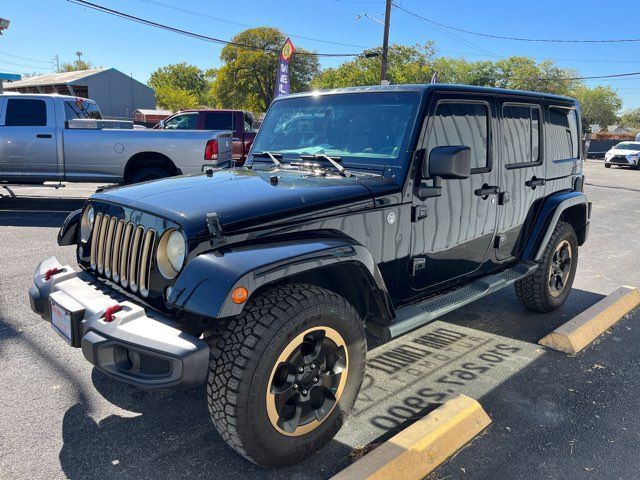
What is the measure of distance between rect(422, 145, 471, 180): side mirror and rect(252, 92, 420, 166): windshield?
8.0 inches

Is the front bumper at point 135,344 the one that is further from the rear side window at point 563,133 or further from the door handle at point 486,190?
the rear side window at point 563,133

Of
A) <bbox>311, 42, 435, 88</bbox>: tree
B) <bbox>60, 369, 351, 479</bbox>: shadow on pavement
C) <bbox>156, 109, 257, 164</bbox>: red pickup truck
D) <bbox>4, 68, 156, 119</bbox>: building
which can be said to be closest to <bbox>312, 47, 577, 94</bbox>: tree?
<bbox>311, 42, 435, 88</bbox>: tree

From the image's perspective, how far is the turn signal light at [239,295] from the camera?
2.15 metres

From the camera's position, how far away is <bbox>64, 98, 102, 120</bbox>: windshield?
943 cm

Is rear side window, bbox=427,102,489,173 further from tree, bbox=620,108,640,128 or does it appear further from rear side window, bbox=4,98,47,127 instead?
tree, bbox=620,108,640,128

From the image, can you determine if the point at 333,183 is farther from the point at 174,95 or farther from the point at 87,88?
the point at 174,95

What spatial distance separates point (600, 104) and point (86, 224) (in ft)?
317

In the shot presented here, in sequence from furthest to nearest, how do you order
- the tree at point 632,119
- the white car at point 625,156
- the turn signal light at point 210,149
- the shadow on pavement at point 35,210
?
the tree at point 632,119, the white car at point 625,156, the turn signal light at point 210,149, the shadow on pavement at point 35,210

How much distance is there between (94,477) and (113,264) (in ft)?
3.39

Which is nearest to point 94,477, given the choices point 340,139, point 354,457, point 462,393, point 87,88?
point 354,457

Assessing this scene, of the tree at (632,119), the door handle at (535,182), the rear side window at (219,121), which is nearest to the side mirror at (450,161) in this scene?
the door handle at (535,182)

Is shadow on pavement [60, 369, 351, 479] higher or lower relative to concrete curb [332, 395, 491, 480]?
lower

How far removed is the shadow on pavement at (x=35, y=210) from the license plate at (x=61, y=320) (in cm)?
590

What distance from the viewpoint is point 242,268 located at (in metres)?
2.21
